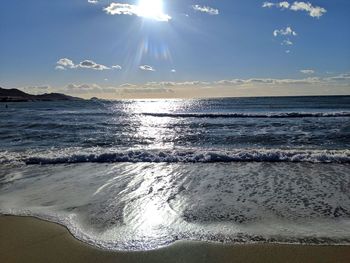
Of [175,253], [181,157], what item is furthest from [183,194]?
[181,157]

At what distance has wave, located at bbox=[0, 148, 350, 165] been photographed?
1295 cm

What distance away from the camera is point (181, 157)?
44.2 feet

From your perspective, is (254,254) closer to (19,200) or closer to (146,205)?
(146,205)

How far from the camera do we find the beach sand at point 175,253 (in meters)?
5.09

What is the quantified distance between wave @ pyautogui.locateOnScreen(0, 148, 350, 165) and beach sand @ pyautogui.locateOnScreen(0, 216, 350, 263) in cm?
742

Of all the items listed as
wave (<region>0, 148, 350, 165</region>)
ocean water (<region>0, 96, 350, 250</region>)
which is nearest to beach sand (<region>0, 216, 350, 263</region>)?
ocean water (<region>0, 96, 350, 250</region>)

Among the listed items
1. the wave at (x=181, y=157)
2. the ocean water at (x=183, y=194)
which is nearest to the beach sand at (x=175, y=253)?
the ocean water at (x=183, y=194)

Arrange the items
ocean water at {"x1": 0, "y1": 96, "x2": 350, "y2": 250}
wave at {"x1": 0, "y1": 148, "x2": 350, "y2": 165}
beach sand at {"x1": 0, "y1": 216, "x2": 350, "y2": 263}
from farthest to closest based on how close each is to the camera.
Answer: wave at {"x1": 0, "y1": 148, "x2": 350, "y2": 165}, ocean water at {"x1": 0, "y1": 96, "x2": 350, "y2": 250}, beach sand at {"x1": 0, "y1": 216, "x2": 350, "y2": 263}

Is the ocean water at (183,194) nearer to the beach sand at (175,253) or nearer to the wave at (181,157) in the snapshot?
the wave at (181,157)

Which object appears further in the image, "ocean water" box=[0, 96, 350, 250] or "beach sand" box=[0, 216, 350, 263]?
"ocean water" box=[0, 96, 350, 250]

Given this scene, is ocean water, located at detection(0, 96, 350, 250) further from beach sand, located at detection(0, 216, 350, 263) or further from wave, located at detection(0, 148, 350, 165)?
beach sand, located at detection(0, 216, 350, 263)

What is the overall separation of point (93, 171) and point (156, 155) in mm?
2930

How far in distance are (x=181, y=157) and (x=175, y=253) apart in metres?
8.22

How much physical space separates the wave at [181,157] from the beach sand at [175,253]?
24.4ft
